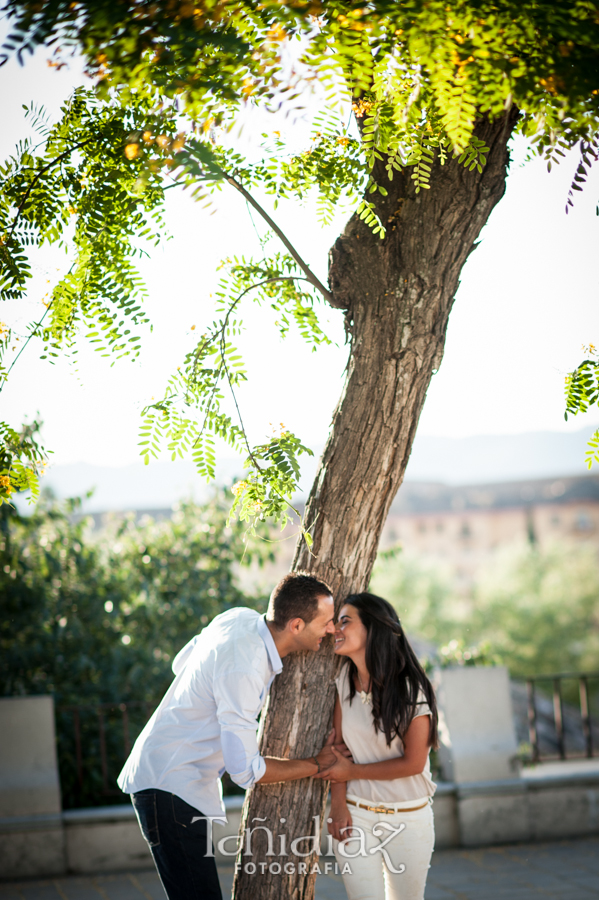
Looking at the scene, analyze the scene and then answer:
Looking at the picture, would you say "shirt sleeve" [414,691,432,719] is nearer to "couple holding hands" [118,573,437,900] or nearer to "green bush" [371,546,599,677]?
"couple holding hands" [118,573,437,900]

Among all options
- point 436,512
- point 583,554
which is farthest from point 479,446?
point 583,554

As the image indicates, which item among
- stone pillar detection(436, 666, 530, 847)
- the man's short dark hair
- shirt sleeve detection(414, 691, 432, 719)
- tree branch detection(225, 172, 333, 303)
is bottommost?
stone pillar detection(436, 666, 530, 847)

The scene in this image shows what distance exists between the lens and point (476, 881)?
5469mm

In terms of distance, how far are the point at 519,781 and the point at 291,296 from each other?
4.53 meters

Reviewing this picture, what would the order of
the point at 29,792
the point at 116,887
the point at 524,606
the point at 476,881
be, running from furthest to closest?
the point at 524,606 → the point at 29,792 → the point at 116,887 → the point at 476,881

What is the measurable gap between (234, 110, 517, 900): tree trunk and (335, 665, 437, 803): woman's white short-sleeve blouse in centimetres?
10

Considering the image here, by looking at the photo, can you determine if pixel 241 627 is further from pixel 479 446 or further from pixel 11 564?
pixel 479 446

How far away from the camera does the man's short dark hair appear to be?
121 inches

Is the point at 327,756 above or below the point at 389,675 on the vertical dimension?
below

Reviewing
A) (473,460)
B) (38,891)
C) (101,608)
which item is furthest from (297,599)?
(473,460)

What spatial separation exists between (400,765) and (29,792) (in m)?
3.85

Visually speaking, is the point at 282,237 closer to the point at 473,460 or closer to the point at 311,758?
the point at 311,758

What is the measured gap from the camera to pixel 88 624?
7.59 m

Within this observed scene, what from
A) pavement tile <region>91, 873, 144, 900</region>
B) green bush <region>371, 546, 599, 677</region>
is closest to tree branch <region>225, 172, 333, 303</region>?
pavement tile <region>91, 873, 144, 900</region>
